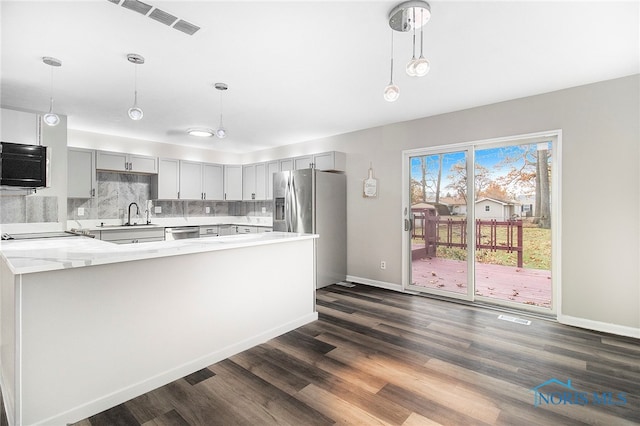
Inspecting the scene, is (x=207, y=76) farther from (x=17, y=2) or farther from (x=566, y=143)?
(x=566, y=143)

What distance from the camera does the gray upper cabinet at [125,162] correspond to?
15.9ft

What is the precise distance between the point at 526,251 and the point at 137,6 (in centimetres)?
531

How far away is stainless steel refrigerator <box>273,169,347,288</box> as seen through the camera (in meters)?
4.59

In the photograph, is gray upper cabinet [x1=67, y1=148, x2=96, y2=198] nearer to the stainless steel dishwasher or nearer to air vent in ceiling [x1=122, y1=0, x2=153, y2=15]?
the stainless steel dishwasher

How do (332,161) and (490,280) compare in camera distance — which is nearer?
(490,280)

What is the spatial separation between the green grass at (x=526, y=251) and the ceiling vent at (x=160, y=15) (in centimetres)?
367

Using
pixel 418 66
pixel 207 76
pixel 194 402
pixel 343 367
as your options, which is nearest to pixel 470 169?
pixel 418 66

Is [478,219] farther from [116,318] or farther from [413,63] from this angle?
[116,318]

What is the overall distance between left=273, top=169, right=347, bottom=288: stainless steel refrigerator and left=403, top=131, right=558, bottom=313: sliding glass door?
42.5 inches

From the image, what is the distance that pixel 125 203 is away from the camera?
536 centimetres

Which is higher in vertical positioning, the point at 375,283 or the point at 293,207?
the point at 293,207

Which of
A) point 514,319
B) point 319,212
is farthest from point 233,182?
point 514,319

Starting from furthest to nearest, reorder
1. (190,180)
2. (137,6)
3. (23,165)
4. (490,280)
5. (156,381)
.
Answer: (190,180), (490,280), (23,165), (156,381), (137,6)

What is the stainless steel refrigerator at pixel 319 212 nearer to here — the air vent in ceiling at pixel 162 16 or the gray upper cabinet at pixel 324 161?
the gray upper cabinet at pixel 324 161
